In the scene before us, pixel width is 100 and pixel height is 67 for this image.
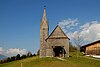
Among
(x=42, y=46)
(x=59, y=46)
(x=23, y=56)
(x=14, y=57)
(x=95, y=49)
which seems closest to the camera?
(x=95, y=49)

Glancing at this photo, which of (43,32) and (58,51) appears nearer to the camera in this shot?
(58,51)

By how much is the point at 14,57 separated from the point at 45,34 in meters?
14.4

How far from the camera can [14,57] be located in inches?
3039

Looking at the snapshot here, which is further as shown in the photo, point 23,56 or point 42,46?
point 23,56

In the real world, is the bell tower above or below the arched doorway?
above

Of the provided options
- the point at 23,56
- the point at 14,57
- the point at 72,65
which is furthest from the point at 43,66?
the point at 23,56

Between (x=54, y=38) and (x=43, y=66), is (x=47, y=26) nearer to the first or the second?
(x=54, y=38)

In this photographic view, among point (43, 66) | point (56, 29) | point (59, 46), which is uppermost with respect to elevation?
point (56, 29)

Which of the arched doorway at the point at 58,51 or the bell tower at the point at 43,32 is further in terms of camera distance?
the bell tower at the point at 43,32

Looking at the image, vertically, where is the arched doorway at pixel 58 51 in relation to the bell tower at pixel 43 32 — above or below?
below

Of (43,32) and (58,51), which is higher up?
(43,32)

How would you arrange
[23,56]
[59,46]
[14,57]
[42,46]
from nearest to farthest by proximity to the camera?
1. [59,46]
2. [42,46]
3. [14,57]
4. [23,56]

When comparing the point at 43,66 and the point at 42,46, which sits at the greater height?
the point at 42,46

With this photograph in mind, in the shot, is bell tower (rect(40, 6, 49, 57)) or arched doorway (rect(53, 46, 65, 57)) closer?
arched doorway (rect(53, 46, 65, 57))
